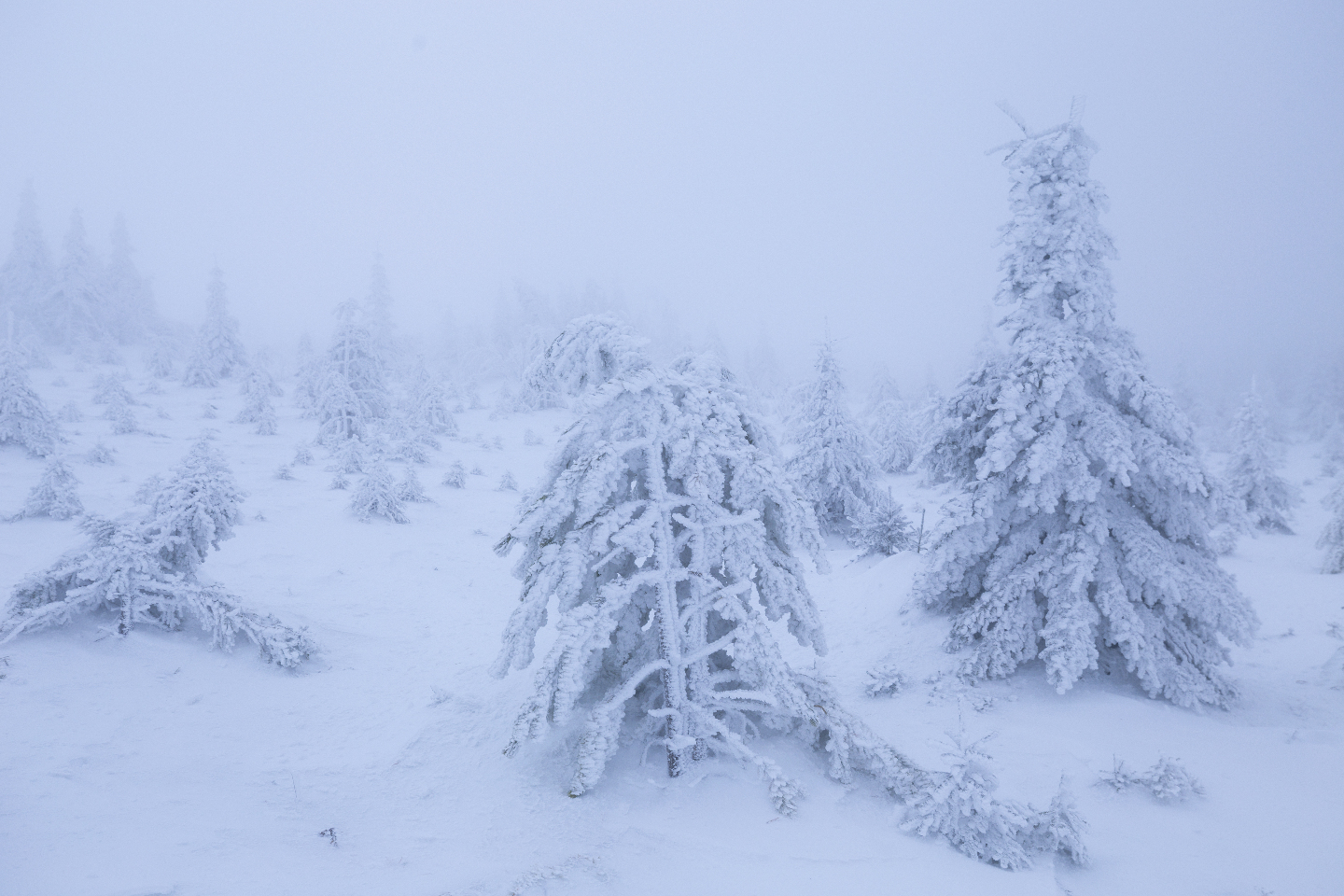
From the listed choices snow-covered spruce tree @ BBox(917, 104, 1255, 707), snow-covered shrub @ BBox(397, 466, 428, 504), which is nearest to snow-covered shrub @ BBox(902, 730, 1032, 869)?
snow-covered spruce tree @ BBox(917, 104, 1255, 707)

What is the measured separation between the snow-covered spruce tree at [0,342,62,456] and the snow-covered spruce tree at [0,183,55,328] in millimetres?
25327

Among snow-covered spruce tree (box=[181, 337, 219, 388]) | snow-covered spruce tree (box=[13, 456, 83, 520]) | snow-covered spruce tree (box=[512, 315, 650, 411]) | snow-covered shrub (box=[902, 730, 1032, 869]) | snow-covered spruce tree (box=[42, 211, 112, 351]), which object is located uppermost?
snow-covered spruce tree (box=[42, 211, 112, 351])

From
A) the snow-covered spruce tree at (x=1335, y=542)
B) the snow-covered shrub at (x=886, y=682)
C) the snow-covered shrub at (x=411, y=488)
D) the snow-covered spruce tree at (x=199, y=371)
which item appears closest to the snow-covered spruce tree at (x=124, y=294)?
the snow-covered spruce tree at (x=199, y=371)

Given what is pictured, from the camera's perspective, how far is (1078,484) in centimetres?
870

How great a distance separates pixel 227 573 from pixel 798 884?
39.0ft

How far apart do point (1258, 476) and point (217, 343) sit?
5101 cm

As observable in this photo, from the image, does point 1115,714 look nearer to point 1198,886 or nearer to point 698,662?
point 1198,886

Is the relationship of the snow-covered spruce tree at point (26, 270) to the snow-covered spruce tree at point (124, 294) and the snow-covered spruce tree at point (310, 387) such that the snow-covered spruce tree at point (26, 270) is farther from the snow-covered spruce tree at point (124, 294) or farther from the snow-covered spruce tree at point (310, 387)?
the snow-covered spruce tree at point (310, 387)

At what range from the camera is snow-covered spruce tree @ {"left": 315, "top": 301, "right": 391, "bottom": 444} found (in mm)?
27516

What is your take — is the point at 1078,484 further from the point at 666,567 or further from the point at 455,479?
the point at 455,479

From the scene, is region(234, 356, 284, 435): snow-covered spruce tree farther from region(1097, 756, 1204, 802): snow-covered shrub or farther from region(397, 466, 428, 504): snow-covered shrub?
region(1097, 756, 1204, 802): snow-covered shrub

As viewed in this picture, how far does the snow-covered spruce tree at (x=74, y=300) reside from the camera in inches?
1417

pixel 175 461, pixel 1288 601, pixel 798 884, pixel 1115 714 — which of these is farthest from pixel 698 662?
pixel 175 461

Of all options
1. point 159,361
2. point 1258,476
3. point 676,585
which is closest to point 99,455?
point 676,585
